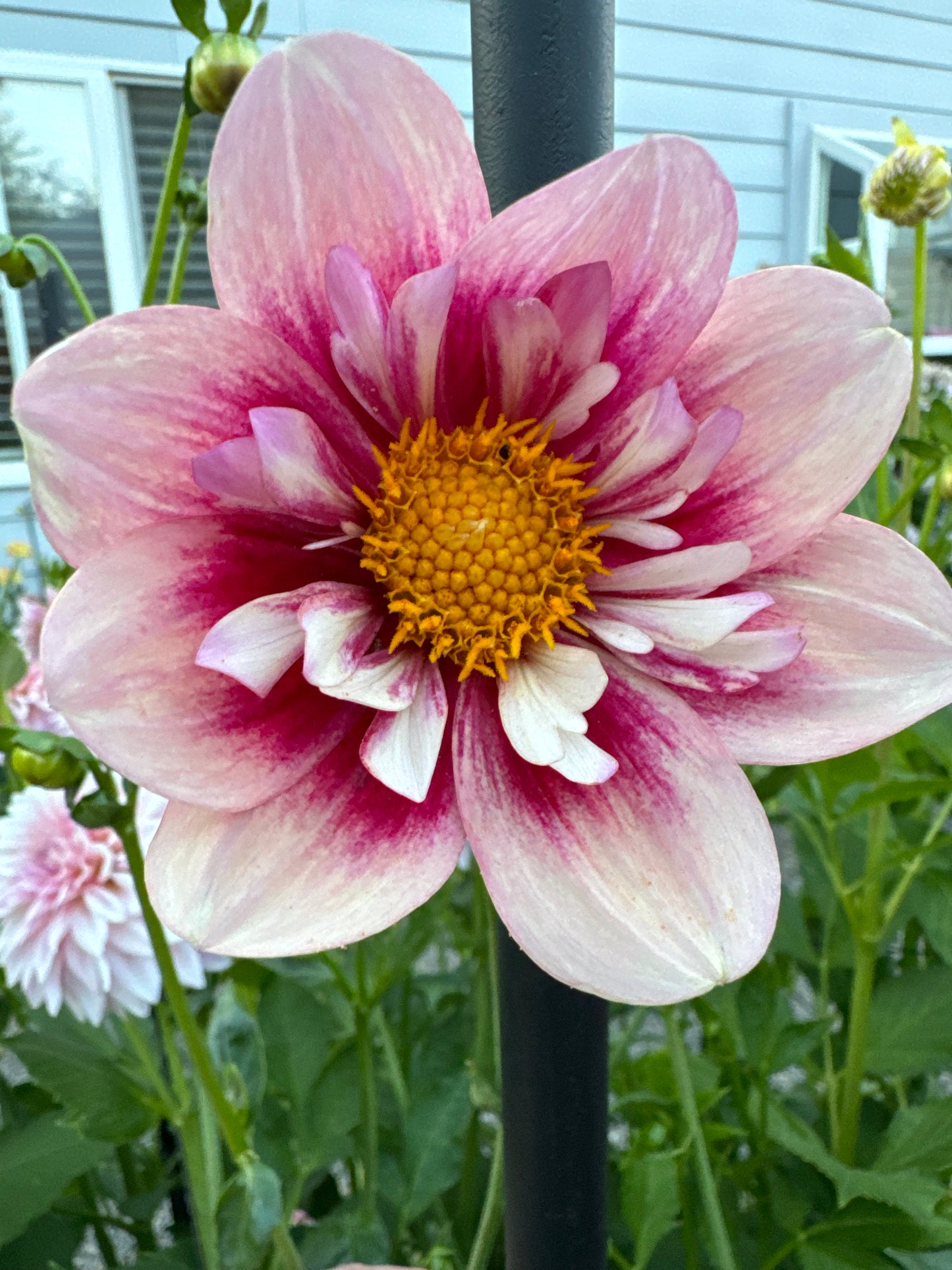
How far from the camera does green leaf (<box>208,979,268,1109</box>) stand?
0.45 metres

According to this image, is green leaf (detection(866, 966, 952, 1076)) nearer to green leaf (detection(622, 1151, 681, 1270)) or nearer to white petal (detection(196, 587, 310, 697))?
green leaf (detection(622, 1151, 681, 1270))

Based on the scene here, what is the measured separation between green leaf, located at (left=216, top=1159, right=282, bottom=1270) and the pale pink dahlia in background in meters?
0.11

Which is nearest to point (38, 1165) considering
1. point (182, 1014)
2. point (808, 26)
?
point (182, 1014)

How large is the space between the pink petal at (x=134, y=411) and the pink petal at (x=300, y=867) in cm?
7

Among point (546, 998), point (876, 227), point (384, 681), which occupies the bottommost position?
point (876, 227)

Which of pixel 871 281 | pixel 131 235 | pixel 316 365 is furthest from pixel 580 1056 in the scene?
pixel 131 235

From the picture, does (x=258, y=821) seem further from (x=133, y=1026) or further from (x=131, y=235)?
(x=131, y=235)

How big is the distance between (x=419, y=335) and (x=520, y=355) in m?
0.03

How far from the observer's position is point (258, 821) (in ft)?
0.80

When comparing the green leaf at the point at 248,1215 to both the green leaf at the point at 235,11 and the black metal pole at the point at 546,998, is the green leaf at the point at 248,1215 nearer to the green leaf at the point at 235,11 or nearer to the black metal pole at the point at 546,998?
the black metal pole at the point at 546,998

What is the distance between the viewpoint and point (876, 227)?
2.87 meters

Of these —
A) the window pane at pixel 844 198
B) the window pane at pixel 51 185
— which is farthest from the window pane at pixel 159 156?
the window pane at pixel 844 198

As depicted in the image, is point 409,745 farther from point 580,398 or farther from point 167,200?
point 167,200

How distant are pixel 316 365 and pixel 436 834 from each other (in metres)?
0.12
